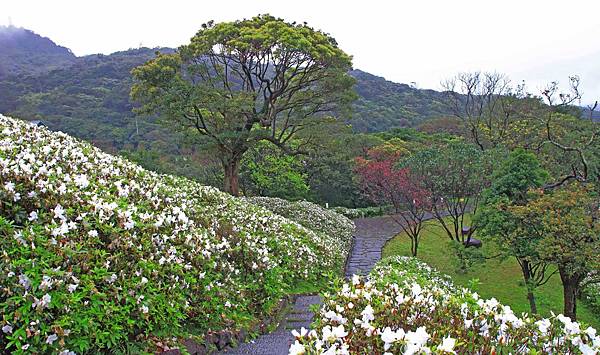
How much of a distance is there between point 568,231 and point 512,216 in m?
1.22

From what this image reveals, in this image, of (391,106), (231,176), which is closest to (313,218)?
(231,176)

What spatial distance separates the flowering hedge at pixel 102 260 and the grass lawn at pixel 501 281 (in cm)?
566

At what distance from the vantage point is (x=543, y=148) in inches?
764

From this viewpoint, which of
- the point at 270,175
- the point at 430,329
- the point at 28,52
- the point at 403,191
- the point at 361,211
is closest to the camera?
the point at 430,329

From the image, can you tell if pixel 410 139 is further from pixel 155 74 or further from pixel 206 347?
pixel 206 347

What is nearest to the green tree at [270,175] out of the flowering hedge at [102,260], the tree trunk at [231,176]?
the tree trunk at [231,176]

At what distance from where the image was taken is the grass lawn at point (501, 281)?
9.73 m

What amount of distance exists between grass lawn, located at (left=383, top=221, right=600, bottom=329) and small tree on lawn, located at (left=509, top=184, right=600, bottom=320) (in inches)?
46.4

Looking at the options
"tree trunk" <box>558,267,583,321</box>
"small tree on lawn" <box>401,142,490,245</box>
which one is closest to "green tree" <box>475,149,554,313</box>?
"tree trunk" <box>558,267,583,321</box>

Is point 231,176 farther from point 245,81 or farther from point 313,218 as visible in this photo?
point 313,218

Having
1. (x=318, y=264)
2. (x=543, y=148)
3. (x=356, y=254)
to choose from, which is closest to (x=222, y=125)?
(x=356, y=254)

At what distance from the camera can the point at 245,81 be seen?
1594cm

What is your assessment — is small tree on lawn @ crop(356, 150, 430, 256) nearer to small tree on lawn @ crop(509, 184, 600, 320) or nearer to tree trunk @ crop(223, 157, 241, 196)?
small tree on lawn @ crop(509, 184, 600, 320)

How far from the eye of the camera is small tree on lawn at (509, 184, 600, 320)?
710 cm
